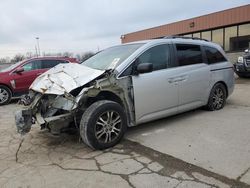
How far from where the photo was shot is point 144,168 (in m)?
3.50

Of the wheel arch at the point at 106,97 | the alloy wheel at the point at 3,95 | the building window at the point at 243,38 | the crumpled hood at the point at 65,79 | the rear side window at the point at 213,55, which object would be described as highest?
the building window at the point at 243,38

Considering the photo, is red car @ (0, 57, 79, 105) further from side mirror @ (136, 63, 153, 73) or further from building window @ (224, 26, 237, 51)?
building window @ (224, 26, 237, 51)

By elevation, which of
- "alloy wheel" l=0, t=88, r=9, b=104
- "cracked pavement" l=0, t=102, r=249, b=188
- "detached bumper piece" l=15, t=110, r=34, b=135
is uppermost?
"detached bumper piece" l=15, t=110, r=34, b=135

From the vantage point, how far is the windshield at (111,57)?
15.6ft

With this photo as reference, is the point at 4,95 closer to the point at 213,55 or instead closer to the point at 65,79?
the point at 65,79

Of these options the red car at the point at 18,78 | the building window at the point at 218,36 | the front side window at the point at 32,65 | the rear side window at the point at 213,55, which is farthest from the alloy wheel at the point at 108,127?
the building window at the point at 218,36

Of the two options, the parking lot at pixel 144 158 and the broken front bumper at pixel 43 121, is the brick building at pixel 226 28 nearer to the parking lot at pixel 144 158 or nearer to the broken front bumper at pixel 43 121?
the parking lot at pixel 144 158

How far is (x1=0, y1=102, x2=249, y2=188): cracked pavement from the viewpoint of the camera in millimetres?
3150

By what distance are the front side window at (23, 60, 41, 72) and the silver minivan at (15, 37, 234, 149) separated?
4848mm

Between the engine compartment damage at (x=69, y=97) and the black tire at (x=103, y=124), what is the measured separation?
19 cm

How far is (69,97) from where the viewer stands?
399 cm

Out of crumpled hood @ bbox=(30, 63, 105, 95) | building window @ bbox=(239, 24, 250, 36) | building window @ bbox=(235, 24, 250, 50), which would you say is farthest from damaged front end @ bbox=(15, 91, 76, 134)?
building window @ bbox=(239, 24, 250, 36)

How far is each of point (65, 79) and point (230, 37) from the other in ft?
55.0

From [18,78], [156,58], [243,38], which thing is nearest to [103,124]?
[156,58]
